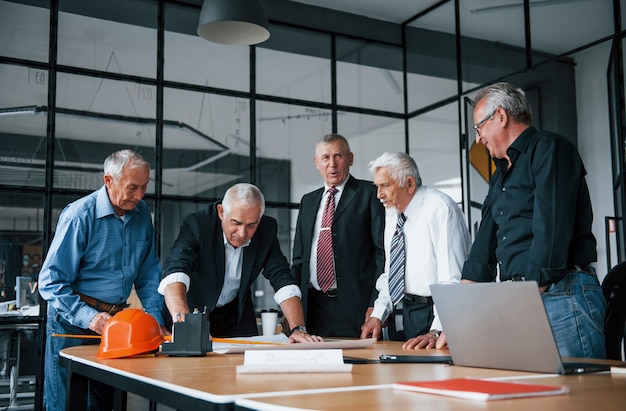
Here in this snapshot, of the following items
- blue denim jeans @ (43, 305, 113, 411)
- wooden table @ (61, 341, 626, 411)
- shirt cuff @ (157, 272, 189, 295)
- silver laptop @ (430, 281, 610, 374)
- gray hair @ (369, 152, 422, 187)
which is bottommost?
blue denim jeans @ (43, 305, 113, 411)

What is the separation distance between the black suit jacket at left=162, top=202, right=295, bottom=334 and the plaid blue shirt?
23 cm

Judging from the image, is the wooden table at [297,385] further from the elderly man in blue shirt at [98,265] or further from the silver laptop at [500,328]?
the elderly man in blue shirt at [98,265]

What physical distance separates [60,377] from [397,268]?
1492 mm

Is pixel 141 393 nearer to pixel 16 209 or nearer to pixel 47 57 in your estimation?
pixel 16 209

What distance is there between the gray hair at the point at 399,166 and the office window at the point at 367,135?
349 cm

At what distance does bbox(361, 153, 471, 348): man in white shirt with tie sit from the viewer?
9.67ft

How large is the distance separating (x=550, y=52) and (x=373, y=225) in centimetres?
272

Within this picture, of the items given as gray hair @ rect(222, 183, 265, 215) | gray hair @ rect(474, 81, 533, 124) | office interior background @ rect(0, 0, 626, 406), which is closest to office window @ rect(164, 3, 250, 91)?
office interior background @ rect(0, 0, 626, 406)

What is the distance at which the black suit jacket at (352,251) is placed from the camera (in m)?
3.82

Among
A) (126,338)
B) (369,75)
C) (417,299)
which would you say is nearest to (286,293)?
(417,299)

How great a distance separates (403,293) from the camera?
3.04m

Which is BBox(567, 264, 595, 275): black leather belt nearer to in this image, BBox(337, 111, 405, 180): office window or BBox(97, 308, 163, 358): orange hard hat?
BBox(97, 308, 163, 358): orange hard hat

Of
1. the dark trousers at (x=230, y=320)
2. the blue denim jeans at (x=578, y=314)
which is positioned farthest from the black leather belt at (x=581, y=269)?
the dark trousers at (x=230, y=320)

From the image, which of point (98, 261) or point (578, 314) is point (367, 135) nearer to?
point (98, 261)
